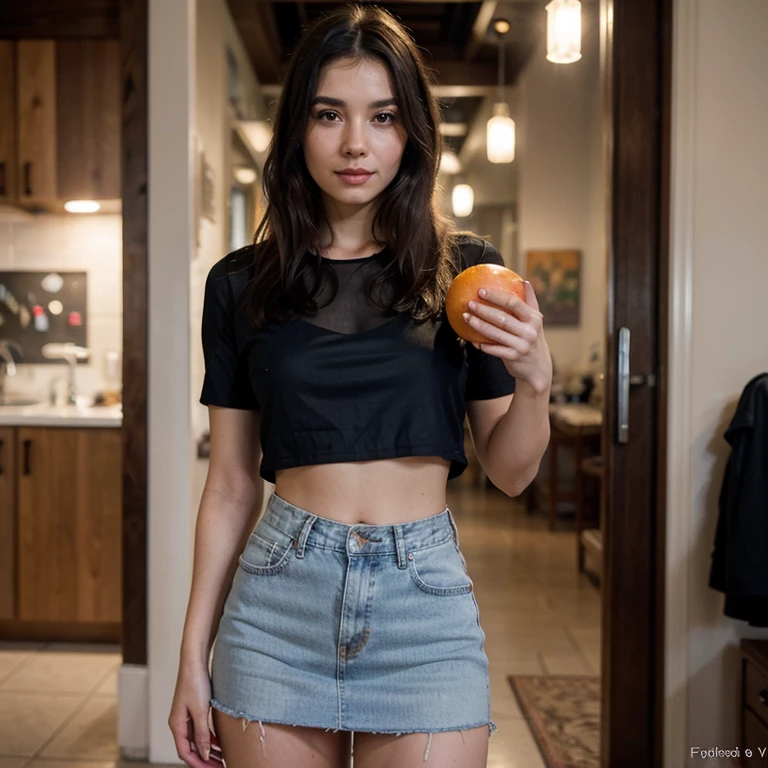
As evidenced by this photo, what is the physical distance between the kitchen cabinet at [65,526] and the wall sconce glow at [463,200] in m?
1.57

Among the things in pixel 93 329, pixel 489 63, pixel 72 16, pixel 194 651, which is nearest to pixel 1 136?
Result: pixel 93 329

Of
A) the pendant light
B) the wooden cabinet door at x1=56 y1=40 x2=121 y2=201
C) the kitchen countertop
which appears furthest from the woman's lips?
the wooden cabinet door at x1=56 y1=40 x2=121 y2=201

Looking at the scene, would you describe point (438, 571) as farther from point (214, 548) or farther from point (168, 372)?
point (168, 372)

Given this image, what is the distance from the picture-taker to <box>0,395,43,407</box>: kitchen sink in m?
4.01

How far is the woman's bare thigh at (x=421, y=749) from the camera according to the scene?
3.39 feet

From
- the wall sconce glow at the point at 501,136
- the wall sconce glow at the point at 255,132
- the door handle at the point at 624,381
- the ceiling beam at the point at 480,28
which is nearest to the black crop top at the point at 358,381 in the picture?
the door handle at the point at 624,381

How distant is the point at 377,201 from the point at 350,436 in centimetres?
33

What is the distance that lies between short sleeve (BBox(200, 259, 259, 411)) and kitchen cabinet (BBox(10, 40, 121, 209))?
8.62ft

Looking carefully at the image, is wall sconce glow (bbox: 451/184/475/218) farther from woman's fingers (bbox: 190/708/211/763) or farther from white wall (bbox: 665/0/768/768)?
woman's fingers (bbox: 190/708/211/763)

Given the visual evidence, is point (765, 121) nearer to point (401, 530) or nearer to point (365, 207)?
point (365, 207)

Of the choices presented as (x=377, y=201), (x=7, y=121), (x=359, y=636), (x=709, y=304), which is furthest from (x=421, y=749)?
(x=7, y=121)

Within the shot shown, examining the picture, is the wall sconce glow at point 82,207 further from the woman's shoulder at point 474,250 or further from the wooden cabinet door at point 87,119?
the woman's shoulder at point 474,250

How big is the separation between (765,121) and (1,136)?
2902 mm

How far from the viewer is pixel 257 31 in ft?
10.9
